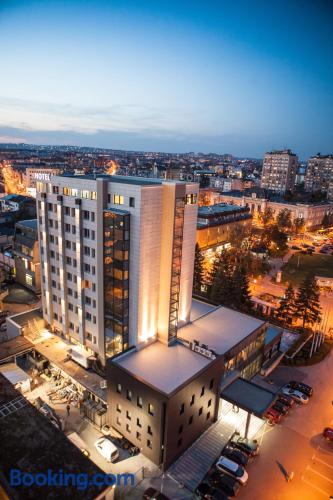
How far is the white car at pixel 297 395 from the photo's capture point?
4170 cm

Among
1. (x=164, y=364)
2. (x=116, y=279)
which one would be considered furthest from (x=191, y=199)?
(x=164, y=364)

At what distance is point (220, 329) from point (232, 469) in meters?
16.3

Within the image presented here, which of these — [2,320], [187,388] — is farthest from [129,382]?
[2,320]

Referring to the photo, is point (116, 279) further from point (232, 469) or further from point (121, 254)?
point (232, 469)

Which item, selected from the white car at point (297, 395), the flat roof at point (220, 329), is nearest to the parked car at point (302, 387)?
the white car at point (297, 395)

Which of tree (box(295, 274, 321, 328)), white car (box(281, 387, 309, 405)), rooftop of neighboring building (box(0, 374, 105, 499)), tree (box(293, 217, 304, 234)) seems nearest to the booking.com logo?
rooftop of neighboring building (box(0, 374, 105, 499))

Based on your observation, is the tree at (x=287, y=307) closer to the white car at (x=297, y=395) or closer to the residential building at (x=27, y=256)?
the white car at (x=297, y=395)

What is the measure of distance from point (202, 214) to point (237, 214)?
19774mm

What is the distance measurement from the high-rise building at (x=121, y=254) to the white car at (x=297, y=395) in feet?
53.6

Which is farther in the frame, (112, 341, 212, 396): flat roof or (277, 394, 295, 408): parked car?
(277, 394, 295, 408): parked car

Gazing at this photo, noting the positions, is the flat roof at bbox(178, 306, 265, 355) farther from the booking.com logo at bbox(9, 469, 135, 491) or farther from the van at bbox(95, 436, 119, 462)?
the booking.com logo at bbox(9, 469, 135, 491)

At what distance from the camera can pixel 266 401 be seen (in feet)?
116

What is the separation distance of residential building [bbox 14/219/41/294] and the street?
4871cm

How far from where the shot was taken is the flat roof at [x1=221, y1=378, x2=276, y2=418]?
112 ft
